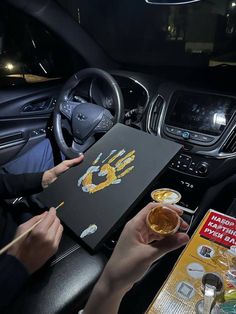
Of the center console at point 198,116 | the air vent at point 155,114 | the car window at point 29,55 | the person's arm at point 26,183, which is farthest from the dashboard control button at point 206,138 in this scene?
the car window at point 29,55

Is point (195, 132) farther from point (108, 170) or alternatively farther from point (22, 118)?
point (22, 118)

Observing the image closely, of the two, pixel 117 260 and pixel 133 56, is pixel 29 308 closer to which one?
pixel 117 260

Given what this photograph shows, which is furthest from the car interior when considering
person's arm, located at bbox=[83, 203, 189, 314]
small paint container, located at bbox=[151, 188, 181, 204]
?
person's arm, located at bbox=[83, 203, 189, 314]

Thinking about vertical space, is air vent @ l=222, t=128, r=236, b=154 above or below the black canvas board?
below

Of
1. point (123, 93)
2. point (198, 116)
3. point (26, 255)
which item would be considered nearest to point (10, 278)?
point (26, 255)

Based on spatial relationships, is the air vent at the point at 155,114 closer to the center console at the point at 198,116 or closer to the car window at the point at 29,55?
the center console at the point at 198,116

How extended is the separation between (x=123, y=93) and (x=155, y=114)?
0.43 metres

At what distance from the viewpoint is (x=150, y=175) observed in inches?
33.1

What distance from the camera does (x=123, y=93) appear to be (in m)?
1.96

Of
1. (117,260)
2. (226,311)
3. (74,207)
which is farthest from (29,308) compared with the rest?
(226,311)

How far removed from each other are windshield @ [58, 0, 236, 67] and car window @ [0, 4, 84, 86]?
280mm

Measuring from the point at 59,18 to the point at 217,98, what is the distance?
1.11 metres

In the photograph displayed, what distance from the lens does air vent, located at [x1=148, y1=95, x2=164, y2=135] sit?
63.0 inches

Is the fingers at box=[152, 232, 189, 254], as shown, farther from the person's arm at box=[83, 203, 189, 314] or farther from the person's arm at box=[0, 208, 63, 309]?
the person's arm at box=[0, 208, 63, 309]
